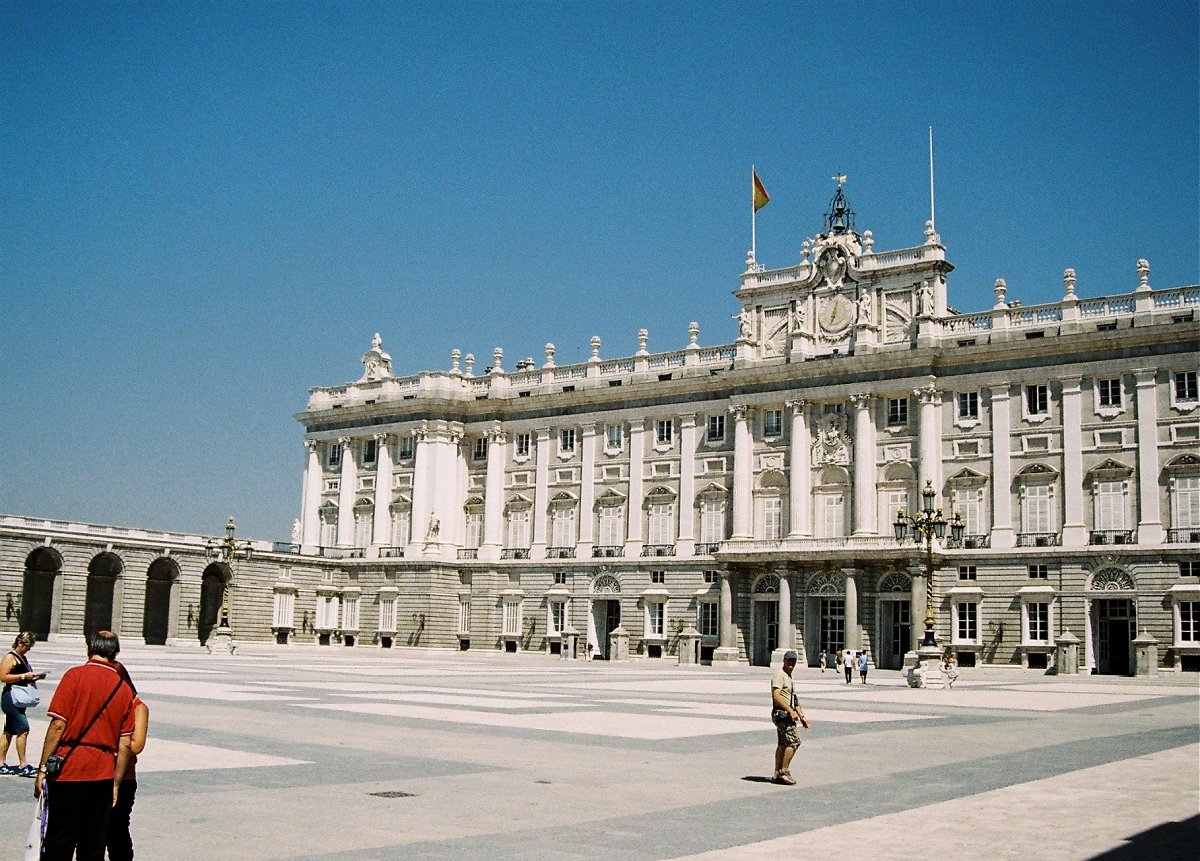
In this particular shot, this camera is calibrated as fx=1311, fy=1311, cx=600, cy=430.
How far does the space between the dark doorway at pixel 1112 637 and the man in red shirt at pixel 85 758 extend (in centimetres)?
Answer: 5388

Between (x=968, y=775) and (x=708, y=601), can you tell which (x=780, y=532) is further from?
(x=968, y=775)

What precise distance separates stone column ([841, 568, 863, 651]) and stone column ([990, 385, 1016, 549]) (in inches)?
260

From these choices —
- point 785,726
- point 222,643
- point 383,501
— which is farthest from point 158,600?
point 785,726

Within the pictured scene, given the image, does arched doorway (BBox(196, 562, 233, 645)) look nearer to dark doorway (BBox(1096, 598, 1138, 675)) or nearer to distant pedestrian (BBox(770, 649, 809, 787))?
dark doorway (BBox(1096, 598, 1138, 675))

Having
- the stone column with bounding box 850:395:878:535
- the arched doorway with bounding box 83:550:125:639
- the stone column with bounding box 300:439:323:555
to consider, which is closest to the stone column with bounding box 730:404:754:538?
the stone column with bounding box 850:395:878:535

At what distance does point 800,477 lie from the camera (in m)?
64.9

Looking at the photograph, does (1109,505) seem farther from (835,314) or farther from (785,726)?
(785,726)

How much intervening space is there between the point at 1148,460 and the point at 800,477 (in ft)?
53.5

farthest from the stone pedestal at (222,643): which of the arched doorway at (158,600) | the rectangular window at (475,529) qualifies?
the rectangular window at (475,529)

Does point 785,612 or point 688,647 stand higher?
point 785,612

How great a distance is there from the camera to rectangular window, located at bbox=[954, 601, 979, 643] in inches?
2331

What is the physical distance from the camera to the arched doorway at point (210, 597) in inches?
3002

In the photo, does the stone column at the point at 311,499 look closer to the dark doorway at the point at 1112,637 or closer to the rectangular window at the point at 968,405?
the rectangular window at the point at 968,405

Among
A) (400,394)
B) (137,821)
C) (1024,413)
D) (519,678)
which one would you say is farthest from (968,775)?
(400,394)
